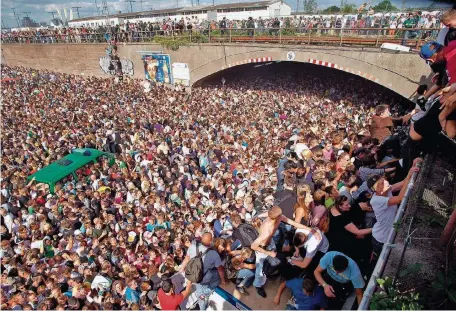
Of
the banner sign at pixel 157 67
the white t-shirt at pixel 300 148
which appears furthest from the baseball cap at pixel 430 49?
the banner sign at pixel 157 67

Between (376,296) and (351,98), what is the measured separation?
14229 millimetres

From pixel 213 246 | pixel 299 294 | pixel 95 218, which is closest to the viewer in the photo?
pixel 299 294

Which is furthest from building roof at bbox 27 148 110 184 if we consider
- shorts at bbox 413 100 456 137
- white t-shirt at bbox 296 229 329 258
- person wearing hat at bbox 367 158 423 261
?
shorts at bbox 413 100 456 137

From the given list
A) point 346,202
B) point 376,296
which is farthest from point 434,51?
point 376,296

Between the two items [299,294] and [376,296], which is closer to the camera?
[376,296]

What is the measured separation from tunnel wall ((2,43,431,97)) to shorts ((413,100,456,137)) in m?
8.46

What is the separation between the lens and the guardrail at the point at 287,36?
11.8m

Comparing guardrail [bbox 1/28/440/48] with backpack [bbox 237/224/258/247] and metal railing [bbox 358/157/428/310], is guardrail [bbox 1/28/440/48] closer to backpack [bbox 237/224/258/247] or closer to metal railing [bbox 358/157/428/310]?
metal railing [bbox 358/157/428/310]

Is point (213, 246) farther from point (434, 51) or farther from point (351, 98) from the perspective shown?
point (351, 98)

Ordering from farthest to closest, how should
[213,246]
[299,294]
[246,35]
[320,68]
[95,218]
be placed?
[320,68], [246,35], [95,218], [213,246], [299,294]

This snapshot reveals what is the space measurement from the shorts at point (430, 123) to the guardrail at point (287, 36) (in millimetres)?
8860

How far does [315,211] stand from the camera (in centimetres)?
488

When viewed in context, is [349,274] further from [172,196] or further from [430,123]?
[172,196]

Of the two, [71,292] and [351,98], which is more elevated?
[351,98]
